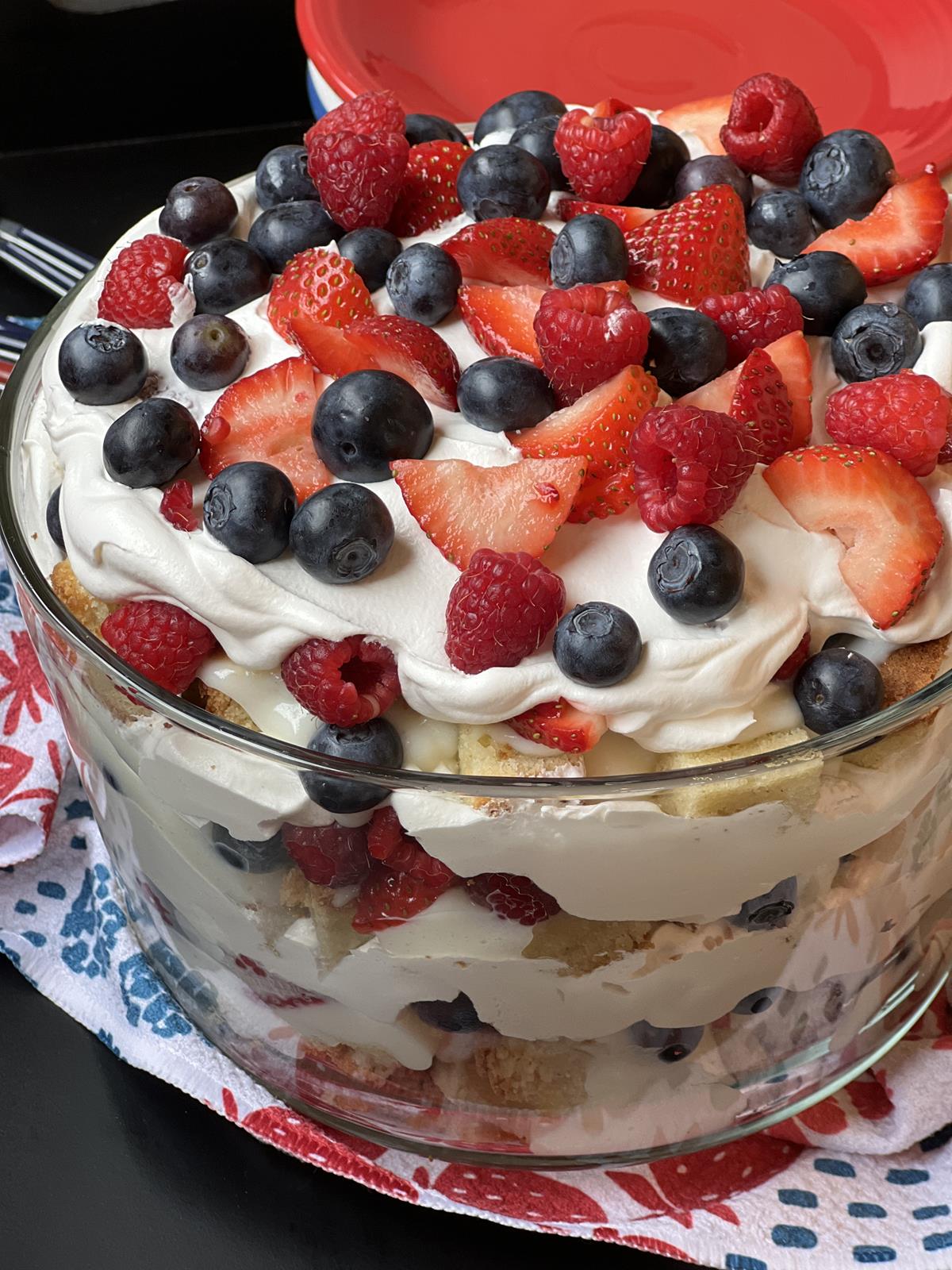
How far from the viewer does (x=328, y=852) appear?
0.97 meters

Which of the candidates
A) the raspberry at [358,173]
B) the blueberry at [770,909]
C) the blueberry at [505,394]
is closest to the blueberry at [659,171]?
the raspberry at [358,173]

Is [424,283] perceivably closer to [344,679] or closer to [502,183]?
[502,183]

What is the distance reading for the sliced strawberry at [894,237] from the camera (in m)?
1.23

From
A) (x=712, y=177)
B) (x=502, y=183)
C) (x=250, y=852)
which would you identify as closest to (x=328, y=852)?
(x=250, y=852)

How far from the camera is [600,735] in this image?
96 cm

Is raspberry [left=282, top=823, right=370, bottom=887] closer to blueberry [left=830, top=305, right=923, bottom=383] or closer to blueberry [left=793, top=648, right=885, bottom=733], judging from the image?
blueberry [left=793, top=648, right=885, bottom=733]

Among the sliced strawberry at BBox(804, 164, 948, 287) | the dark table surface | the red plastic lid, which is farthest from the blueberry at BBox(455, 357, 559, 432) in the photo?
the red plastic lid

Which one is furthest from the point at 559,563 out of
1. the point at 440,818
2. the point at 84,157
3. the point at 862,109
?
the point at 84,157

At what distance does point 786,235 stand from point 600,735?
0.57 meters

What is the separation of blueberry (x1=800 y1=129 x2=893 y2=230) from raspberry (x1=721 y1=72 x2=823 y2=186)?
4cm

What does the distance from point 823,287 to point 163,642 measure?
0.62 m

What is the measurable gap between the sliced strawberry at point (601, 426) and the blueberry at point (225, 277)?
1.08 feet

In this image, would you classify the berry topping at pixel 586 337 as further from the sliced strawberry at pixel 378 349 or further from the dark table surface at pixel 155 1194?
the dark table surface at pixel 155 1194

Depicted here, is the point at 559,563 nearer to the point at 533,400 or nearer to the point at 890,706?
the point at 533,400
